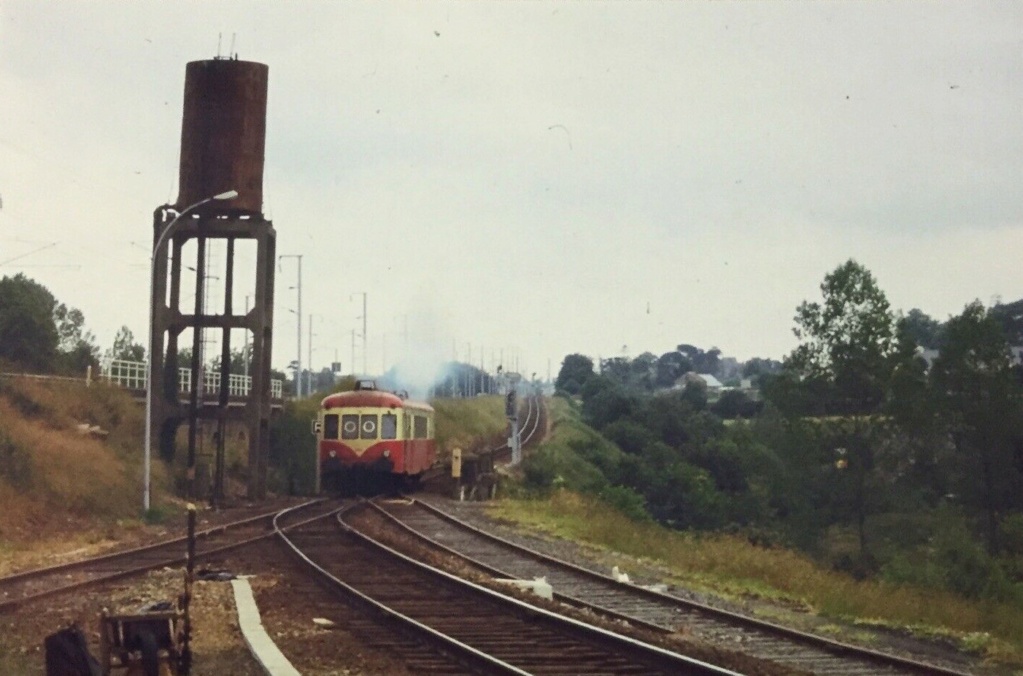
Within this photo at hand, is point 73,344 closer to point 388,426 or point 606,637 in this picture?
point 388,426

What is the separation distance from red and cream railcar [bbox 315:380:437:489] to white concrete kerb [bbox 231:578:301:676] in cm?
2068

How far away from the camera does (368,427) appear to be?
37750 mm

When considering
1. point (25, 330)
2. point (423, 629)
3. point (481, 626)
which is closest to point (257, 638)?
point (423, 629)

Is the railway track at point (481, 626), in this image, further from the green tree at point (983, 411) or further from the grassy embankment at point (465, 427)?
the green tree at point (983, 411)

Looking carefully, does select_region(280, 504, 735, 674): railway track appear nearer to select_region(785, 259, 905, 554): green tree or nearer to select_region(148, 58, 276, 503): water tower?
select_region(148, 58, 276, 503): water tower

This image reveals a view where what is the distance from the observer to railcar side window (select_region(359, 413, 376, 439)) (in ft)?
124

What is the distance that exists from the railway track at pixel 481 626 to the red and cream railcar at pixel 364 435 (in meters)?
15.5

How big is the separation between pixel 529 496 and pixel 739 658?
2759 cm

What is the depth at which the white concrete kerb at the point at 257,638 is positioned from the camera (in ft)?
36.2

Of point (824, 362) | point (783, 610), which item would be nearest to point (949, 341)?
point (824, 362)

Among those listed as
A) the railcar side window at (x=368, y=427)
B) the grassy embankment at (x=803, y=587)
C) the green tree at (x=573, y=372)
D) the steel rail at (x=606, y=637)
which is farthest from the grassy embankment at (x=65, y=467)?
the green tree at (x=573, y=372)

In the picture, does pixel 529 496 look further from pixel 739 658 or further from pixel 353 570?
pixel 739 658

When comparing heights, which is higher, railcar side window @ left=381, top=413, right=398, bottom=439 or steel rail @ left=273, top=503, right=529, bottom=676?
railcar side window @ left=381, top=413, right=398, bottom=439

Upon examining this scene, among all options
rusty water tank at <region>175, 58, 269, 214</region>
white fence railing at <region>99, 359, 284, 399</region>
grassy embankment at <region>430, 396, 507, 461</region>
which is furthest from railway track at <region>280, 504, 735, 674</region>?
grassy embankment at <region>430, 396, 507, 461</region>
